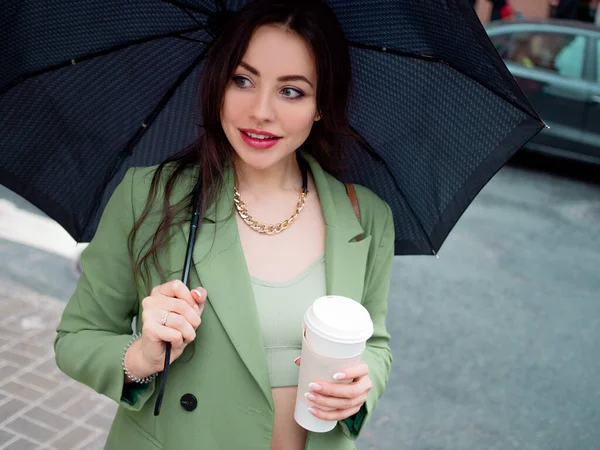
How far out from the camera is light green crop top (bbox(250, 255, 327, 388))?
76.1 inches

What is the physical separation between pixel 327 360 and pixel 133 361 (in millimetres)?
476

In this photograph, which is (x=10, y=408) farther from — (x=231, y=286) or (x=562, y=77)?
(x=562, y=77)

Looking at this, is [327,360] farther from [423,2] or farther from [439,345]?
[439,345]

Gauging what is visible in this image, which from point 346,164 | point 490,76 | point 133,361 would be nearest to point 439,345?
point 346,164

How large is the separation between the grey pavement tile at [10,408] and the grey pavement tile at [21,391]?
0.18ft

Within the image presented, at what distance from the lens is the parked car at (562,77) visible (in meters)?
8.81

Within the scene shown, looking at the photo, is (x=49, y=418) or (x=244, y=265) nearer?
(x=244, y=265)

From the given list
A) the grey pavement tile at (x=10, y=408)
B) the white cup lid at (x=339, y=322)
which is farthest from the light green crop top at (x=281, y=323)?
the grey pavement tile at (x=10, y=408)

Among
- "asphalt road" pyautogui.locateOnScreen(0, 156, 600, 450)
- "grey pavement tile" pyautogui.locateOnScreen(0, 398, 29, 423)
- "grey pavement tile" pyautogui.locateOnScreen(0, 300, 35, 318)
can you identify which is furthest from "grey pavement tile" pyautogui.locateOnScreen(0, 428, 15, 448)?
"asphalt road" pyautogui.locateOnScreen(0, 156, 600, 450)

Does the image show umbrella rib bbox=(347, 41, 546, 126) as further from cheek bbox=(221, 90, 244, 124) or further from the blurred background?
the blurred background

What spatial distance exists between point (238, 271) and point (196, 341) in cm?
21

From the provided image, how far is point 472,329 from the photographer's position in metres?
5.57

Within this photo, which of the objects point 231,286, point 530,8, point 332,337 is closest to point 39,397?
point 231,286

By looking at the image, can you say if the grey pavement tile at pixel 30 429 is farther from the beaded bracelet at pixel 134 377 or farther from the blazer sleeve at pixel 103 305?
the beaded bracelet at pixel 134 377
